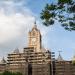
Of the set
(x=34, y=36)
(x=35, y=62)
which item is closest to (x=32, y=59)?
(x=35, y=62)

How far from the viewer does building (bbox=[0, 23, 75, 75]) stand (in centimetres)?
12342

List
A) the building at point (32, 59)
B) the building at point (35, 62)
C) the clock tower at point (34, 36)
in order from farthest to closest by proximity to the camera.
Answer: the clock tower at point (34, 36), the building at point (32, 59), the building at point (35, 62)

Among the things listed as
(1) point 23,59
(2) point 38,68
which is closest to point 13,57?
(1) point 23,59

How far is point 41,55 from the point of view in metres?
158

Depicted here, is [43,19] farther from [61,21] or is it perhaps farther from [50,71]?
[50,71]

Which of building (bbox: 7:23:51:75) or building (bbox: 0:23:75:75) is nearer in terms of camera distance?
building (bbox: 0:23:75:75)

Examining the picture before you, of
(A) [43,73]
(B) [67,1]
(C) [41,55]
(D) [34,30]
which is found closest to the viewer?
(B) [67,1]

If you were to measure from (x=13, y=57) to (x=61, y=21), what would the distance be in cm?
14507

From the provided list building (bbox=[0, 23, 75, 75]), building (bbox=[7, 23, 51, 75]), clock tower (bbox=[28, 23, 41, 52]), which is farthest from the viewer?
clock tower (bbox=[28, 23, 41, 52])

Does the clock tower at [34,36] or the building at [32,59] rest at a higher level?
the clock tower at [34,36]

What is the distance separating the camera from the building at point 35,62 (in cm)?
12342

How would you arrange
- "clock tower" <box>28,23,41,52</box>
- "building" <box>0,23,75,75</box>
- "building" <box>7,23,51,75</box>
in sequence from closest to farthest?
"building" <box>0,23,75,75</box> < "building" <box>7,23,51,75</box> < "clock tower" <box>28,23,41,52</box>

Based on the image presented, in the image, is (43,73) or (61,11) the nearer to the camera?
(61,11)

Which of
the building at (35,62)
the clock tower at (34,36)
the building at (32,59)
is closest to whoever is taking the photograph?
the building at (35,62)
